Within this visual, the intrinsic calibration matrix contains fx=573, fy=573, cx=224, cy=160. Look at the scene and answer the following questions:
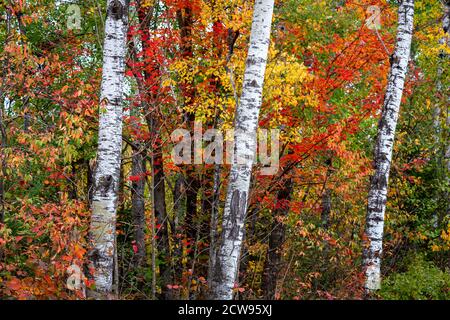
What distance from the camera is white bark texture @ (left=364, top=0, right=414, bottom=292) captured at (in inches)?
409

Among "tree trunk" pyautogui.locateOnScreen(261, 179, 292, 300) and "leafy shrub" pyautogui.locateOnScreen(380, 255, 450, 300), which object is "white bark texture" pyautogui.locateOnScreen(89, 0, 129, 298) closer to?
"leafy shrub" pyautogui.locateOnScreen(380, 255, 450, 300)

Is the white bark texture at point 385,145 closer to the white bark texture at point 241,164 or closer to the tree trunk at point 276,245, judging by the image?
the white bark texture at point 241,164

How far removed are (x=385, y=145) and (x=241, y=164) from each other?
3421 millimetres

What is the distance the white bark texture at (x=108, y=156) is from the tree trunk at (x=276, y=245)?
5763mm

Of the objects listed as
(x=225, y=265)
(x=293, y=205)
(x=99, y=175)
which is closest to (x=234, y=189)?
(x=225, y=265)

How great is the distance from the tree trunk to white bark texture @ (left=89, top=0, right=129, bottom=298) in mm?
5763

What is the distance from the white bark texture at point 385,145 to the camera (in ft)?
34.1

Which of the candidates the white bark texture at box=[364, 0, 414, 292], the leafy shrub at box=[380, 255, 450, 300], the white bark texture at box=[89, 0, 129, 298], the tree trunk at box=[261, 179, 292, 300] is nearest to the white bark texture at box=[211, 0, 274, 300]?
the white bark texture at box=[89, 0, 129, 298]

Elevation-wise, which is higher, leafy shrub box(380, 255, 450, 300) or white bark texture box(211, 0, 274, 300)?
white bark texture box(211, 0, 274, 300)

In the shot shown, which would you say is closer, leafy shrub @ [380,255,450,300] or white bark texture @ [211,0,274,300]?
white bark texture @ [211,0,274,300]

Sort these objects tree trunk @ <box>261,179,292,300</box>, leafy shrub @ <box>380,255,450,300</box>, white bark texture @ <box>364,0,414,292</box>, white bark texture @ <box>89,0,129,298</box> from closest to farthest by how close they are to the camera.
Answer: white bark texture @ <box>89,0,129,298</box>
leafy shrub @ <box>380,255,450,300</box>
white bark texture @ <box>364,0,414,292</box>
tree trunk @ <box>261,179,292,300</box>

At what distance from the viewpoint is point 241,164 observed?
8.57 metres

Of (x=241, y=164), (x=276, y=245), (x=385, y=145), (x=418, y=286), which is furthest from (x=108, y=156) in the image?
(x=276, y=245)
